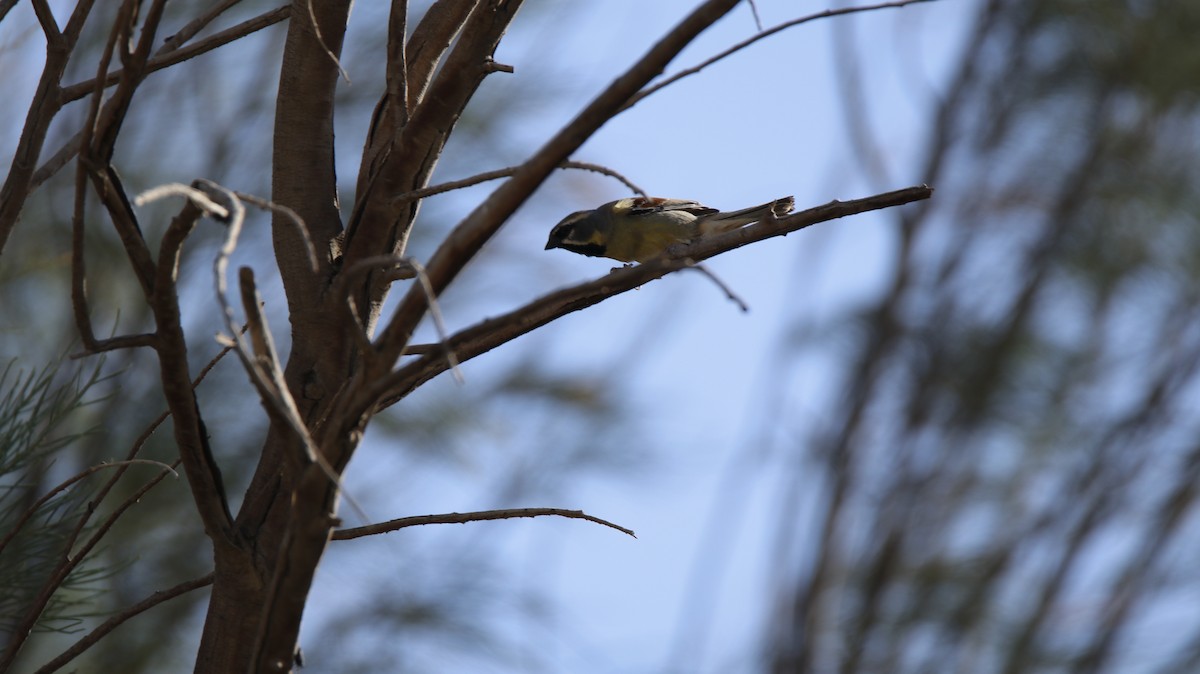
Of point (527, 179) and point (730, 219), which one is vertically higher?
point (730, 219)

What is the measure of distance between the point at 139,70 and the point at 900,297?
23.5 ft

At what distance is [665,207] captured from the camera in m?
3.55

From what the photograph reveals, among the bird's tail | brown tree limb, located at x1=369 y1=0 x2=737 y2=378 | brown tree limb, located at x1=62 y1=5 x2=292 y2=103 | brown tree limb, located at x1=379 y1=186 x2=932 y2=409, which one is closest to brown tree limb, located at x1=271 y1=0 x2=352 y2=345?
brown tree limb, located at x1=62 y1=5 x2=292 y2=103

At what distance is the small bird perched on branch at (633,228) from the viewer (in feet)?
11.4

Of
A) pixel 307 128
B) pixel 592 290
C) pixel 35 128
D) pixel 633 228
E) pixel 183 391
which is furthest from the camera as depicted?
pixel 633 228

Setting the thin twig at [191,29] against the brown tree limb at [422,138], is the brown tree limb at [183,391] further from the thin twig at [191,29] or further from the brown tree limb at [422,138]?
the thin twig at [191,29]

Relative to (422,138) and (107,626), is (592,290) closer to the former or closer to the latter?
(422,138)

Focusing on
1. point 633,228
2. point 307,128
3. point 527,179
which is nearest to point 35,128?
point 307,128

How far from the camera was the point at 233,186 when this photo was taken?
492cm

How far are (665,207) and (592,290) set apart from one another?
2.52m

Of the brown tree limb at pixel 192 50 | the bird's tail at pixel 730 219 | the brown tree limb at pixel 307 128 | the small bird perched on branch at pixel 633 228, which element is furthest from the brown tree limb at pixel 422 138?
the small bird perched on branch at pixel 633 228

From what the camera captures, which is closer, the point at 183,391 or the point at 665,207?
the point at 183,391

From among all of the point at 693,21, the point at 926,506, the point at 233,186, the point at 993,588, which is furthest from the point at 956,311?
the point at 693,21

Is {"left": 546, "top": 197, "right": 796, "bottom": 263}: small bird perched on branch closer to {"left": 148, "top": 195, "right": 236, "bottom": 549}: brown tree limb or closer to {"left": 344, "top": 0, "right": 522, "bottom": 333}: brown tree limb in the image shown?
{"left": 344, "top": 0, "right": 522, "bottom": 333}: brown tree limb
